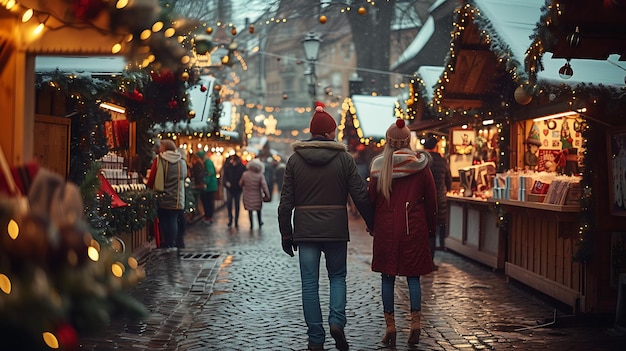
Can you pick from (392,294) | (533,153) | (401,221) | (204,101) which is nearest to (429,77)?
(533,153)

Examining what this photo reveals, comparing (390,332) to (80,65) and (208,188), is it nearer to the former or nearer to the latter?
(80,65)

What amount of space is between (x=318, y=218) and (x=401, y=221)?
0.78 m

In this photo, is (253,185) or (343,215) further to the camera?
(253,185)

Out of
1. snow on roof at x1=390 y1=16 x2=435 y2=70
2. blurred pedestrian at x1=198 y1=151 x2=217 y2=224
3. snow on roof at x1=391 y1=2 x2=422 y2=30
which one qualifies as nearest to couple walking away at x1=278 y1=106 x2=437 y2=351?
blurred pedestrian at x1=198 y1=151 x2=217 y2=224

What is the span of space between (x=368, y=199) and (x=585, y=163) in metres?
2.70

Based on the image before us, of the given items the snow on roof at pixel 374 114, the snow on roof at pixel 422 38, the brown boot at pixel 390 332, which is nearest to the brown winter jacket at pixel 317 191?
the brown boot at pixel 390 332

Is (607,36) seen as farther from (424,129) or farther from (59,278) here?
(424,129)

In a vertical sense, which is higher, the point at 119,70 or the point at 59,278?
the point at 119,70

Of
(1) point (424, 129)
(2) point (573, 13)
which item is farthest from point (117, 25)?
(1) point (424, 129)

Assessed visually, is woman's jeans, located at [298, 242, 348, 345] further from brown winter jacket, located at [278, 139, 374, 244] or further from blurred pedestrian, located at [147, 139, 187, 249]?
blurred pedestrian, located at [147, 139, 187, 249]

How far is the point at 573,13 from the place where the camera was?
675 cm

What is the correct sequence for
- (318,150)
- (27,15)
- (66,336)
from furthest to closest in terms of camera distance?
(318,150)
(27,15)
(66,336)

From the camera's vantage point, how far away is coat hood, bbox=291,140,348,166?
22.7ft

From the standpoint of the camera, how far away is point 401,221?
7172 millimetres
